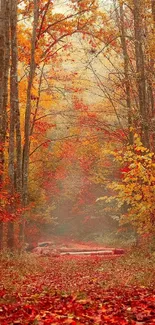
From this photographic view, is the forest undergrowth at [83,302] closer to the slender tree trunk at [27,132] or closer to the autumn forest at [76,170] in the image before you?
the autumn forest at [76,170]

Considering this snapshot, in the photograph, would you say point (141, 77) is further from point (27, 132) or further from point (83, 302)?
point (83, 302)

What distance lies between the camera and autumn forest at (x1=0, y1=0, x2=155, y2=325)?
6.18 metres

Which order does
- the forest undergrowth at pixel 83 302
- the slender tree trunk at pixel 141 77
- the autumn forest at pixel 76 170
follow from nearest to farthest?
the forest undergrowth at pixel 83 302, the autumn forest at pixel 76 170, the slender tree trunk at pixel 141 77

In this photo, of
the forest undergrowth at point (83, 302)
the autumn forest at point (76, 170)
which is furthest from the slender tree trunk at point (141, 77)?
the forest undergrowth at point (83, 302)

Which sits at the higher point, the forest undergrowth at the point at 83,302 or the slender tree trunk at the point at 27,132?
the slender tree trunk at the point at 27,132

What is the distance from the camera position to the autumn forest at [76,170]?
20.3 feet

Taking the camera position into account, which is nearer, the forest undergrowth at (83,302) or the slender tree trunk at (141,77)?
the forest undergrowth at (83,302)

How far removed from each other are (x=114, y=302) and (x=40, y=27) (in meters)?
14.0

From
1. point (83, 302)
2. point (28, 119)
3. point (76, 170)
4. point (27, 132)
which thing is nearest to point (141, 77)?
point (28, 119)

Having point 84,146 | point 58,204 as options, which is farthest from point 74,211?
point 84,146

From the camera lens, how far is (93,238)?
32375 mm

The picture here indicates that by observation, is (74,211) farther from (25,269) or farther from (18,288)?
(18,288)

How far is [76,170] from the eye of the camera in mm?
35406

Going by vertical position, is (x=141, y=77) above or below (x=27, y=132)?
above
